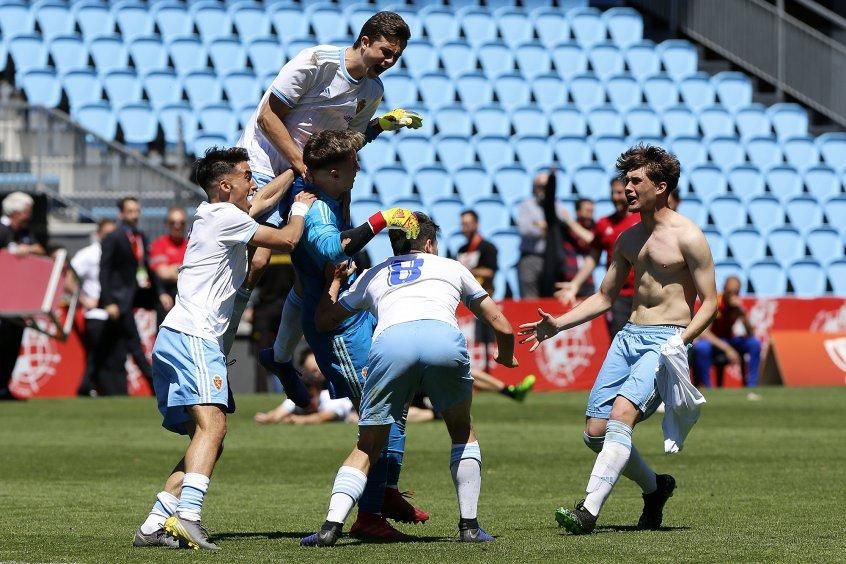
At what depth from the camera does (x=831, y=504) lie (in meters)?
8.55

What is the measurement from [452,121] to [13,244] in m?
10.1

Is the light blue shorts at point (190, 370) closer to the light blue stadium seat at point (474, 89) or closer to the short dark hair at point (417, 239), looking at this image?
the short dark hair at point (417, 239)

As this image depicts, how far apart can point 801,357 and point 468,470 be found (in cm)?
1548

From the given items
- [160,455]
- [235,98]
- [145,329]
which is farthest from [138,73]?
[160,455]

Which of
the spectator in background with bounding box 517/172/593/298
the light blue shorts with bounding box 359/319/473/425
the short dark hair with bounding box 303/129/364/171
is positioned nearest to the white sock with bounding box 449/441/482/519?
the light blue shorts with bounding box 359/319/473/425

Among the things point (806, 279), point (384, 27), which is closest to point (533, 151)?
point (806, 279)

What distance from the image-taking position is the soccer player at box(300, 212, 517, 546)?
691cm

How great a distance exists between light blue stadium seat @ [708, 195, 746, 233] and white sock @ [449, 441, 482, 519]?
63.3 ft

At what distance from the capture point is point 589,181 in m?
25.6

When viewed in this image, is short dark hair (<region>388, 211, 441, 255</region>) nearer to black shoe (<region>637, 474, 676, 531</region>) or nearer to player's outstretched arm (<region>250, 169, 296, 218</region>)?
player's outstretched arm (<region>250, 169, 296, 218</region>)

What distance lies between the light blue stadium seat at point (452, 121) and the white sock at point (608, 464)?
1866 centimetres

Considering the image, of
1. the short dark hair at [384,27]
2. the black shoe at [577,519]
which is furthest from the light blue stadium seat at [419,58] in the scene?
the black shoe at [577,519]

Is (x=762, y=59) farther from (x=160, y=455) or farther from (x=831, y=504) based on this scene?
A: (x=831, y=504)

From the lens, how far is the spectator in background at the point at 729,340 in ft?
68.8
